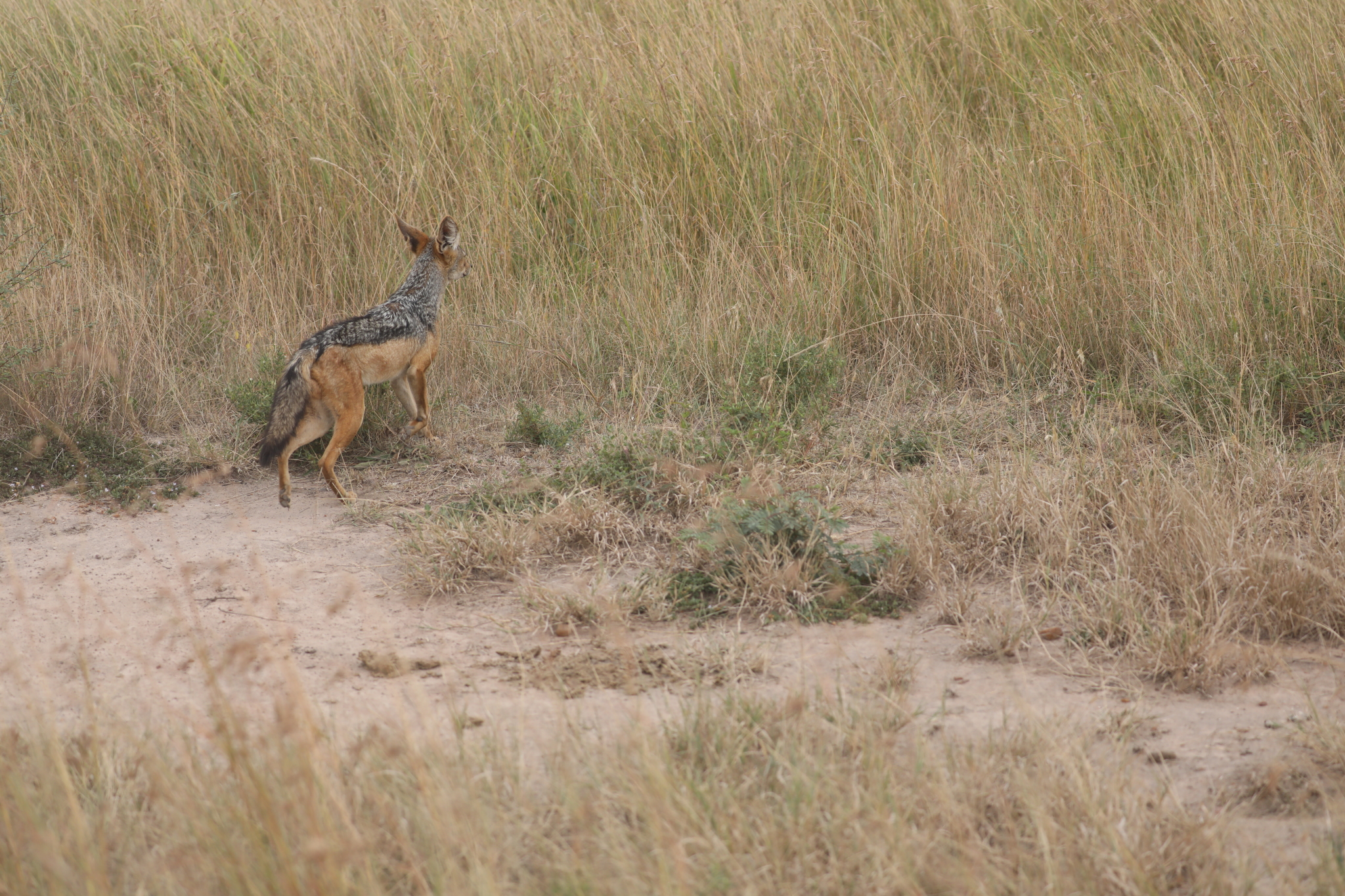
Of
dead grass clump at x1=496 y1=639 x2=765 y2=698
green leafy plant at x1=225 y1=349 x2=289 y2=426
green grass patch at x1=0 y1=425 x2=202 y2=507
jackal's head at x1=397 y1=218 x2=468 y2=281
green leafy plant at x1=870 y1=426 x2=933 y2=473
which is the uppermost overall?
jackal's head at x1=397 y1=218 x2=468 y2=281

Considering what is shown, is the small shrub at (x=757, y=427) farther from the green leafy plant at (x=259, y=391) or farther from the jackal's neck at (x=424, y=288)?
Result: the green leafy plant at (x=259, y=391)

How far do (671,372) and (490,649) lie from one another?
255 cm

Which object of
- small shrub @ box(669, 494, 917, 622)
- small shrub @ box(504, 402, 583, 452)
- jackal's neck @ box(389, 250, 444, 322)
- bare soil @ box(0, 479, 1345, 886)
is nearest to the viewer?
bare soil @ box(0, 479, 1345, 886)

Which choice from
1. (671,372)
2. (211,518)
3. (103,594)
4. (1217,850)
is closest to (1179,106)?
(671,372)

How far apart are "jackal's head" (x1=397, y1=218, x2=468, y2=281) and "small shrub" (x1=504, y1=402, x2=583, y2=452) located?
983 millimetres

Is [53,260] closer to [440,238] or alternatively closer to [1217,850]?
[440,238]

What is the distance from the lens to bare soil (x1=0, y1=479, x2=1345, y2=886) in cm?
331

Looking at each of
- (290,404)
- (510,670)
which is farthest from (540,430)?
(510,670)

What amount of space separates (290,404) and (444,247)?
136 cm

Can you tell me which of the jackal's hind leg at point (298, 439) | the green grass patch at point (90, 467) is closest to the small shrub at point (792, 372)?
the jackal's hind leg at point (298, 439)

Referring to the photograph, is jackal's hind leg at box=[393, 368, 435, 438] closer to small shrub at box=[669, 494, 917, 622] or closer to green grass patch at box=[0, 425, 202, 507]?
green grass patch at box=[0, 425, 202, 507]

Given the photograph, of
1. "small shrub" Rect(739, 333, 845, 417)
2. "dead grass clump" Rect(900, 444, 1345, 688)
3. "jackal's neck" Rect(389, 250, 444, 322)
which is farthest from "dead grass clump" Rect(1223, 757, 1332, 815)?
"jackal's neck" Rect(389, 250, 444, 322)

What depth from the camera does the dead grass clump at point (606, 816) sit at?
2.58 metres

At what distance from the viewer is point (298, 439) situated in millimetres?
5488
